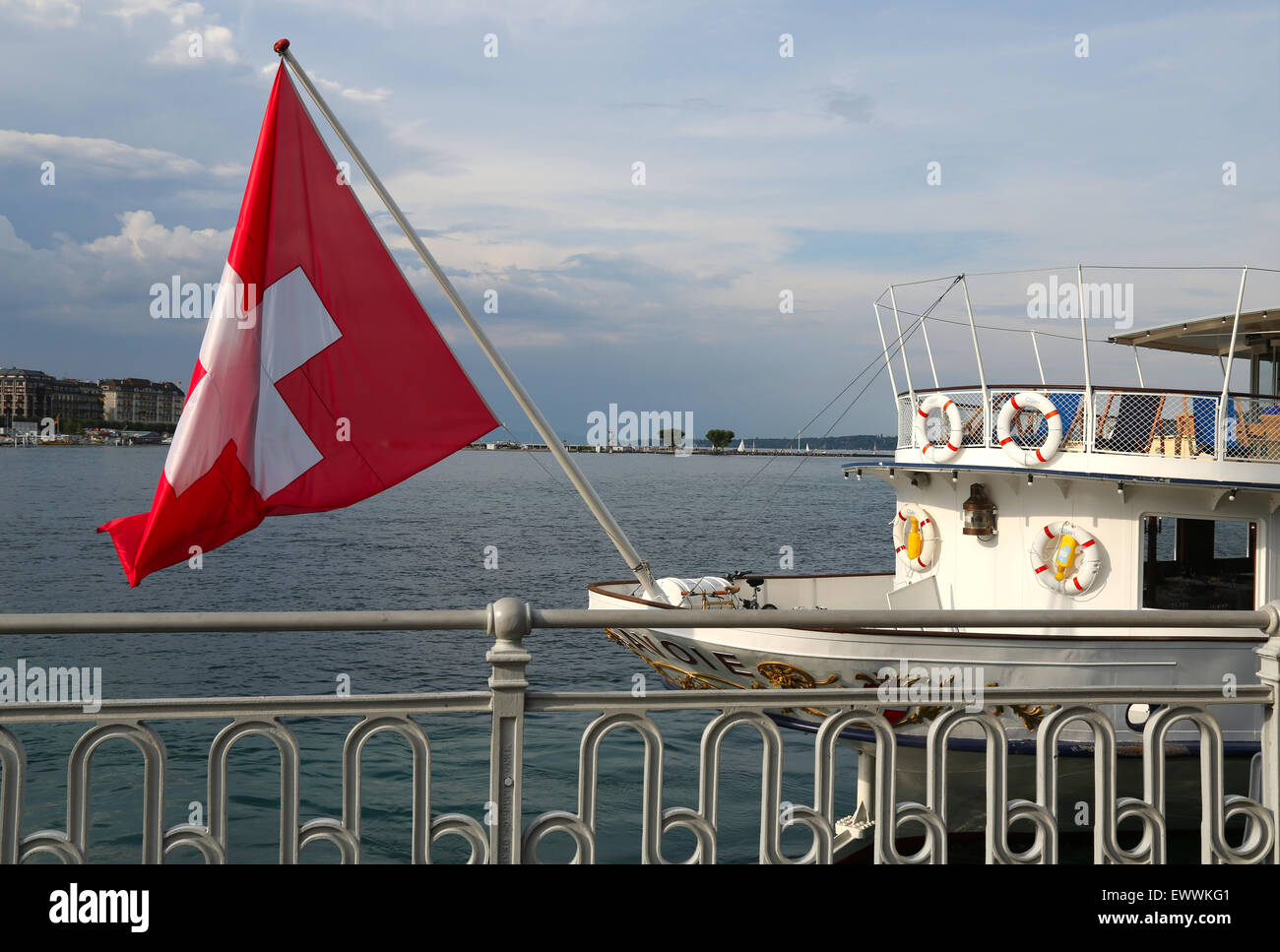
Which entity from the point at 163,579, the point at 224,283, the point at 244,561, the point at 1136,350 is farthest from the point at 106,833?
the point at 244,561

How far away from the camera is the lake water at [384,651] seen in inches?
506

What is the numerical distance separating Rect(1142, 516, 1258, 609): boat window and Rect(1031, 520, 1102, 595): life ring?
1.85 ft

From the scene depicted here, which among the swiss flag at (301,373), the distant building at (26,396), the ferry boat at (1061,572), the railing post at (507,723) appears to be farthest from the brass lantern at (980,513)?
the distant building at (26,396)

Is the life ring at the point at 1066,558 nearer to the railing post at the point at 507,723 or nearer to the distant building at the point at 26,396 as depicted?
the railing post at the point at 507,723

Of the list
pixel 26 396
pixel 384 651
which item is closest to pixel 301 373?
pixel 384 651

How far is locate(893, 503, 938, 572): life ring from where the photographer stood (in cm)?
1274

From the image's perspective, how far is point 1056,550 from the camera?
1130 cm

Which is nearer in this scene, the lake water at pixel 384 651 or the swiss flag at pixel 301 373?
the swiss flag at pixel 301 373

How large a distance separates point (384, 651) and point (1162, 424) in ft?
60.7

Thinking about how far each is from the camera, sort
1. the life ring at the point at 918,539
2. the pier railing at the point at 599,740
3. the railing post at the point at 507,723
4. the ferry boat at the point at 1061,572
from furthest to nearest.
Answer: the life ring at the point at 918,539 → the ferry boat at the point at 1061,572 → the railing post at the point at 507,723 → the pier railing at the point at 599,740

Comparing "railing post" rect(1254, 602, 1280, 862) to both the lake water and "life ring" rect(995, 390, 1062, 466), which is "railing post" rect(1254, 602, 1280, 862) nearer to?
"life ring" rect(995, 390, 1062, 466)

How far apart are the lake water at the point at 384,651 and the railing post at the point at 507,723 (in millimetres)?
7498
